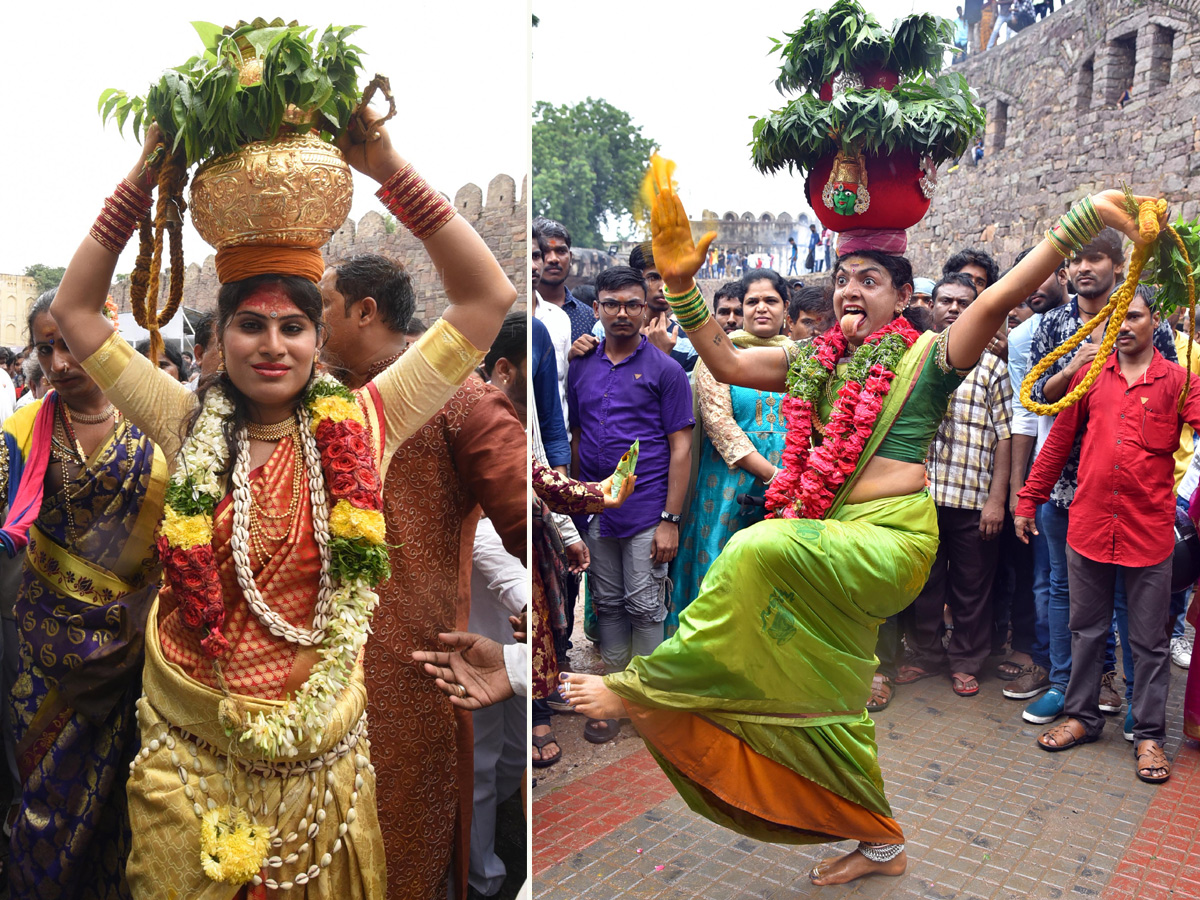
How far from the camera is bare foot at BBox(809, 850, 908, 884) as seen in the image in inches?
134

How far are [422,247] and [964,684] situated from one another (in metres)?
4.40

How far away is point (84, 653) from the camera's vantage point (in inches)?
103

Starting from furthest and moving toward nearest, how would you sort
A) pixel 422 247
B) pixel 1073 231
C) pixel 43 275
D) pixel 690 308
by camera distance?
1. pixel 690 308
2. pixel 1073 231
3. pixel 43 275
4. pixel 422 247

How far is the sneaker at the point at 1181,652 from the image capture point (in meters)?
5.89

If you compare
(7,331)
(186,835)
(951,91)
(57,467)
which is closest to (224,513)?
(186,835)

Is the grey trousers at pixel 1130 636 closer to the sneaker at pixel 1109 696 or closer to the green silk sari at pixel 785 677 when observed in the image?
the sneaker at pixel 1109 696

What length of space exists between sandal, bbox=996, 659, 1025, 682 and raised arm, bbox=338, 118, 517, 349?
461cm

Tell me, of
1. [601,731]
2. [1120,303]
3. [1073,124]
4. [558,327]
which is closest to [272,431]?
[1120,303]

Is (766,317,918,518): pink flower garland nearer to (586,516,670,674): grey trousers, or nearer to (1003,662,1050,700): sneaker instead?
(586,516,670,674): grey trousers

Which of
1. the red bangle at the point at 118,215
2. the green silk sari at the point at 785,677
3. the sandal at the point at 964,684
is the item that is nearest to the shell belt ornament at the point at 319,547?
the red bangle at the point at 118,215

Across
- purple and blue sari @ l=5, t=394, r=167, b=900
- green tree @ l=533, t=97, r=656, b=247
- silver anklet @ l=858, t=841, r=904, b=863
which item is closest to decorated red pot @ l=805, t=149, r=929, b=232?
silver anklet @ l=858, t=841, r=904, b=863

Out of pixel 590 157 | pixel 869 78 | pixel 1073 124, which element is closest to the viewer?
pixel 869 78

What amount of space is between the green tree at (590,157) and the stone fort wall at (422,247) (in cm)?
1388

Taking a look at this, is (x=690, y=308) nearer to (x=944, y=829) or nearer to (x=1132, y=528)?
(x=944, y=829)
